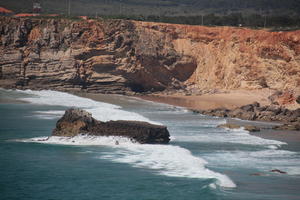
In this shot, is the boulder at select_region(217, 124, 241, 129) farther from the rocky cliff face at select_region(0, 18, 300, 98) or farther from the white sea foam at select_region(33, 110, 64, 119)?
the rocky cliff face at select_region(0, 18, 300, 98)

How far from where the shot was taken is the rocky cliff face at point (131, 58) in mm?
51906

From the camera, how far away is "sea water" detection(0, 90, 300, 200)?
14.3 metres

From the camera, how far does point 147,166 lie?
1742 centimetres

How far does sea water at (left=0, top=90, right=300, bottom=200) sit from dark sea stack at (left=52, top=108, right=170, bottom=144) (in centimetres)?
29

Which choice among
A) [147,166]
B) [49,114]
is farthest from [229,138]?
[49,114]

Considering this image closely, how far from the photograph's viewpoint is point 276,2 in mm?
123125

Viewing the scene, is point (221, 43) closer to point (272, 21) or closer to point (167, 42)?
point (167, 42)

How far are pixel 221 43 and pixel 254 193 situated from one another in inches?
1642

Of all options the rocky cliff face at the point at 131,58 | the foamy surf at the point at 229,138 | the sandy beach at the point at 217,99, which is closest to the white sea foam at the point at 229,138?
Result: the foamy surf at the point at 229,138

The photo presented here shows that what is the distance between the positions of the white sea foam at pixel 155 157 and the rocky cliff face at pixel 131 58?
30232 mm

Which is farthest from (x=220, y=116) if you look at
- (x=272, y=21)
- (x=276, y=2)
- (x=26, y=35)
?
(x=276, y=2)

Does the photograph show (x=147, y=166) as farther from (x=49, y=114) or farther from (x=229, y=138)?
(x=49, y=114)

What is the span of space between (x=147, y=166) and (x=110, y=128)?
4.53 m

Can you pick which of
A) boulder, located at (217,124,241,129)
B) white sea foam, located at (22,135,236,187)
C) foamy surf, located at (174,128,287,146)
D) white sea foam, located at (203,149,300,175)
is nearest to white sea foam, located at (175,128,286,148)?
foamy surf, located at (174,128,287,146)
